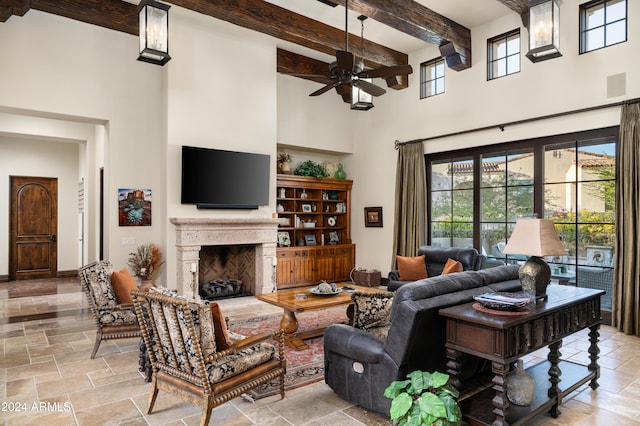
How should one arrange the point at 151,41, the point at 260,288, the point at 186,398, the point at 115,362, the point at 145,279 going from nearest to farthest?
the point at 186,398 < the point at 115,362 < the point at 151,41 < the point at 145,279 < the point at 260,288

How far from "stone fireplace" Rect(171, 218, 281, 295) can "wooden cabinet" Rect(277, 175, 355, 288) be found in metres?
0.60

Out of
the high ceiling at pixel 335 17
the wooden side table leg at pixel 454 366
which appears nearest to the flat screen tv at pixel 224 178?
the high ceiling at pixel 335 17

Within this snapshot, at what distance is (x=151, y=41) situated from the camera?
438 centimetres

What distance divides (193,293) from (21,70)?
3965 mm

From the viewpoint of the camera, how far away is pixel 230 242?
685 centimetres

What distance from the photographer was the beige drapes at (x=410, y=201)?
24.8ft

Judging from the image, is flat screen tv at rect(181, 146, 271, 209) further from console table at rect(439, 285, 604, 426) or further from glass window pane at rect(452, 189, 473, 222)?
console table at rect(439, 285, 604, 426)

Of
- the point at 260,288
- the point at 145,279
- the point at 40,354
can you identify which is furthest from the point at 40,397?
the point at 260,288

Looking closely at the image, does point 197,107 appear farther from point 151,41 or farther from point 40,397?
point 40,397

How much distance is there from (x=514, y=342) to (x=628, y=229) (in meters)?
3.71

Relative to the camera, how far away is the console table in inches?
95.7

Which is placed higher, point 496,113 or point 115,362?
point 496,113

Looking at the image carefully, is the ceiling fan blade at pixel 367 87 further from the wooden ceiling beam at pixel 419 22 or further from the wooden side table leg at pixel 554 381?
the wooden side table leg at pixel 554 381

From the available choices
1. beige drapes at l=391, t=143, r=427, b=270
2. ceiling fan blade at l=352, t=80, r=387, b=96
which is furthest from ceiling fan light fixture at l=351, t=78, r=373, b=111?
beige drapes at l=391, t=143, r=427, b=270
